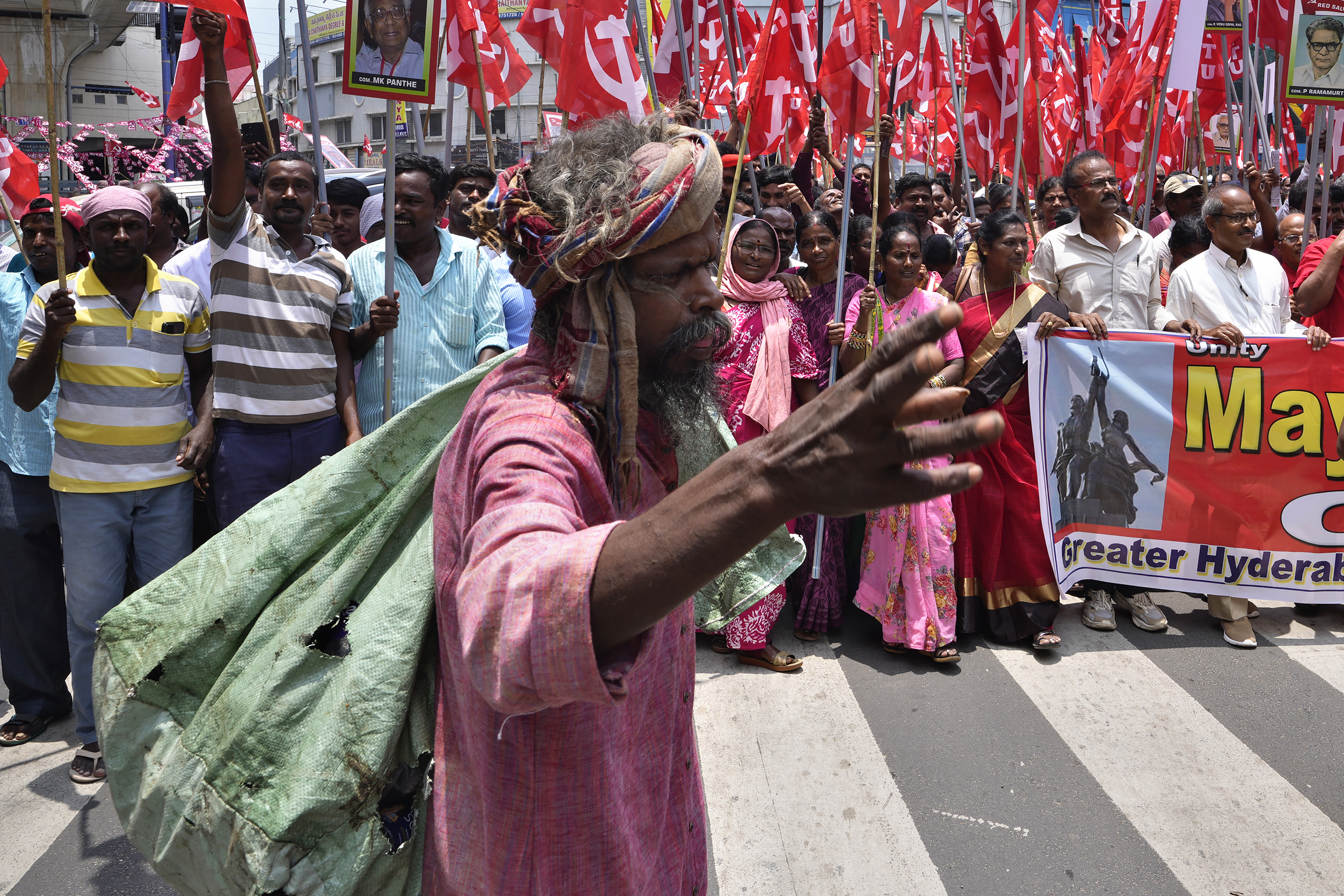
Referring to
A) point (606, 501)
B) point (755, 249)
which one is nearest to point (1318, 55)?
point (755, 249)

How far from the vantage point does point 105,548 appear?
3.31 m

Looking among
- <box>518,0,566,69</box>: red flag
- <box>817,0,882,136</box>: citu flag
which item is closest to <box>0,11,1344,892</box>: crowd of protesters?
<box>817,0,882,136</box>: citu flag

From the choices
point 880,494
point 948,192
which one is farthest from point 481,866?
point 948,192

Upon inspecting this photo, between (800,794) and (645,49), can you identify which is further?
(645,49)

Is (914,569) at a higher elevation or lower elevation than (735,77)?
lower

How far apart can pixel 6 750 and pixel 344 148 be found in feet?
148

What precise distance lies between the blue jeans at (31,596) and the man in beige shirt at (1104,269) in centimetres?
462

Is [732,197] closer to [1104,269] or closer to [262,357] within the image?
[262,357]

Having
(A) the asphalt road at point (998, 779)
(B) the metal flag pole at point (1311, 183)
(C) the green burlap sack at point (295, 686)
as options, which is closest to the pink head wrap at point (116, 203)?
(A) the asphalt road at point (998, 779)

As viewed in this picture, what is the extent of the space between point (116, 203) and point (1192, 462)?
478 centimetres

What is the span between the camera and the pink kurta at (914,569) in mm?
4348

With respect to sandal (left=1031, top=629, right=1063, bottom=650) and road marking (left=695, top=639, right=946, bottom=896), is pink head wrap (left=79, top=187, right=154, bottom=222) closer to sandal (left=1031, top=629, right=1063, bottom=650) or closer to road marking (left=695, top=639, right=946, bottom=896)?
road marking (left=695, top=639, right=946, bottom=896)

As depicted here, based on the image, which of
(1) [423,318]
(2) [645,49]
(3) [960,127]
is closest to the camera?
(1) [423,318]

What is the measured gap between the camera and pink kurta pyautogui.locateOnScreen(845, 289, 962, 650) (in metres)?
4.35
